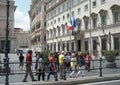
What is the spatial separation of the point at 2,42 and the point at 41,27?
647 inches

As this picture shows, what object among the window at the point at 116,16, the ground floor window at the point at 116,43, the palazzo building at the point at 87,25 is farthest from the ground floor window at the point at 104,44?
the window at the point at 116,16

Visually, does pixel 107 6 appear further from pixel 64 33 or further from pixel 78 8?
pixel 64 33

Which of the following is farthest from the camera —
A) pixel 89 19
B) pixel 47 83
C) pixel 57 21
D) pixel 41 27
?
pixel 41 27

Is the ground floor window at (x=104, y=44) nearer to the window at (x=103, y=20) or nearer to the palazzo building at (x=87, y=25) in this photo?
the palazzo building at (x=87, y=25)

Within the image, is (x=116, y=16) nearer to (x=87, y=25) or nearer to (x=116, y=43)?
(x=116, y=43)

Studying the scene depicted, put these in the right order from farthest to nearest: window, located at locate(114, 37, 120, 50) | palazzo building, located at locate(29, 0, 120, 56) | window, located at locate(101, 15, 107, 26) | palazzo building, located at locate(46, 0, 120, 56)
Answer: window, located at locate(101, 15, 107, 26)
palazzo building, located at locate(29, 0, 120, 56)
palazzo building, located at locate(46, 0, 120, 56)
window, located at locate(114, 37, 120, 50)

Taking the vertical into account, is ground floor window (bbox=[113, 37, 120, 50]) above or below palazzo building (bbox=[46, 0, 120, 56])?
below

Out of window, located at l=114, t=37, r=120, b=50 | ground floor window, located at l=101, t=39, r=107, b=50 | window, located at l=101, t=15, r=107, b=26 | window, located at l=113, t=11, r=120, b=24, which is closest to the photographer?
window, located at l=114, t=37, r=120, b=50

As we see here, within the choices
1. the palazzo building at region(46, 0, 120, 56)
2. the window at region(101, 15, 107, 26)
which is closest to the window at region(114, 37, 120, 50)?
the palazzo building at region(46, 0, 120, 56)

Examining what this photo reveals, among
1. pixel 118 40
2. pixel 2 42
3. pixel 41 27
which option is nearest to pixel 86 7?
pixel 118 40

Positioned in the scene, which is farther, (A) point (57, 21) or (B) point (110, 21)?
(A) point (57, 21)

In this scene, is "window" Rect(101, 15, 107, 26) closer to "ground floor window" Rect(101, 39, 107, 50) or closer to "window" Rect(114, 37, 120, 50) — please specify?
"ground floor window" Rect(101, 39, 107, 50)

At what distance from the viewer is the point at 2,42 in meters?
90.9

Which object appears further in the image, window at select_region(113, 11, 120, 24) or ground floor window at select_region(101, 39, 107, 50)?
ground floor window at select_region(101, 39, 107, 50)
